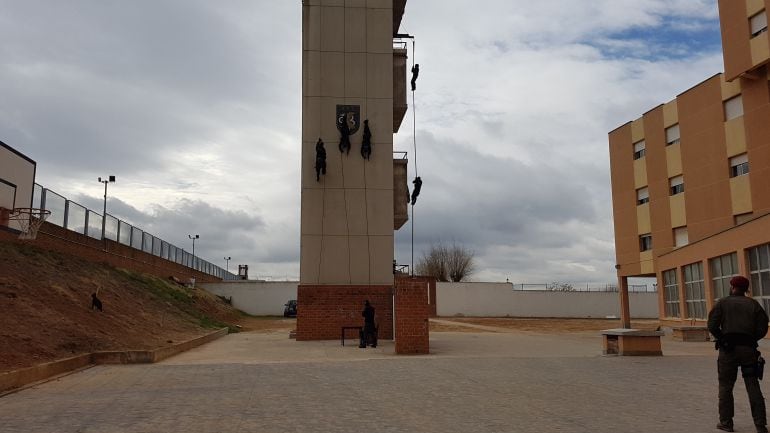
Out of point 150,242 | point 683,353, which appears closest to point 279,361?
point 683,353

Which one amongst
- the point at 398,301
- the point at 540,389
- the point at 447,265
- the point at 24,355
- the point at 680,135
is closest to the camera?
the point at 540,389

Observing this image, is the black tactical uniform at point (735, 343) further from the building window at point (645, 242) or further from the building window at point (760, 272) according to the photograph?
the building window at point (645, 242)

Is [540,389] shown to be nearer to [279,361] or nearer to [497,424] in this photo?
[497,424]

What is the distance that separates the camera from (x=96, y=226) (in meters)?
30.8

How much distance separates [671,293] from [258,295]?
35.0m

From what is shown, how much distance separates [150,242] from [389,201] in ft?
72.3

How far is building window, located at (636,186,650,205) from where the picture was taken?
1707 inches

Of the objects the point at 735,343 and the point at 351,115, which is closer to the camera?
the point at 735,343

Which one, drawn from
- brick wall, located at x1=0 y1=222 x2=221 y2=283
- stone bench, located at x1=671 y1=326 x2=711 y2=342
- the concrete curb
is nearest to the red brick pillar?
the concrete curb

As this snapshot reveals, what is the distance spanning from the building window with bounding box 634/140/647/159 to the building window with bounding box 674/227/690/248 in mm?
6229

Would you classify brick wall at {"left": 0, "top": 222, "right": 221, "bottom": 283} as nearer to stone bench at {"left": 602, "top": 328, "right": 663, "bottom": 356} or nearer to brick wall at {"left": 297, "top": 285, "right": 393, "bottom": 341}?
brick wall at {"left": 297, "top": 285, "right": 393, "bottom": 341}

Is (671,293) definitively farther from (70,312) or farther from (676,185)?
(70,312)

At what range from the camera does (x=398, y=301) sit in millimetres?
17578

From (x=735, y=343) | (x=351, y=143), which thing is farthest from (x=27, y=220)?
(x=735, y=343)
